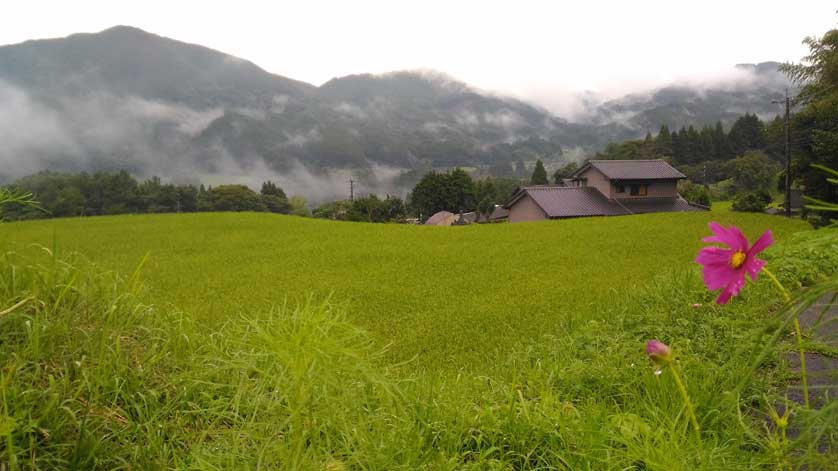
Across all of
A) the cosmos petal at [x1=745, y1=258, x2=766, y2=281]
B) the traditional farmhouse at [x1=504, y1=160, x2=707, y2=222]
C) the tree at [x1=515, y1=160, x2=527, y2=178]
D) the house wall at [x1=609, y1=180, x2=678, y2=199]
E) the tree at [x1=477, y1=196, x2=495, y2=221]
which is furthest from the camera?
the tree at [x1=515, y1=160, x2=527, y2=178]

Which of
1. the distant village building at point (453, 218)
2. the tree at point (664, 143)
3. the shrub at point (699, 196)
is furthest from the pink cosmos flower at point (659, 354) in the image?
the tree at point (664, 143)

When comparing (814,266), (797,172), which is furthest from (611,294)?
(797,172)

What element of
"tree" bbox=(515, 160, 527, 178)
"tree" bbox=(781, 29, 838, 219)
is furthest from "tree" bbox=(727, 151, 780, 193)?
"tree" bbox=(515, 160, 527, 178)

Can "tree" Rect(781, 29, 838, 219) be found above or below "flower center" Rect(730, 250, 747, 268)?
above

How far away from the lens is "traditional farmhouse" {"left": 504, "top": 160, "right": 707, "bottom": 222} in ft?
88.5

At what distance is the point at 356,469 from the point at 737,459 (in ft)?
3.87

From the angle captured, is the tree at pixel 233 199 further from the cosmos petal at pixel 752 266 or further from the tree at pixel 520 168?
the tree at pixel 520 168

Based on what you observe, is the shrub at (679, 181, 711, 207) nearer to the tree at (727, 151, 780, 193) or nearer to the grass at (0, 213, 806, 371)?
the tree at (727, 151, 780, 193)

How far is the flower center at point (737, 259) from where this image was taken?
0.88 meters

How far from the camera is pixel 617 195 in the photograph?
27609mm

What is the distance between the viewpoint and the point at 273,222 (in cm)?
1512

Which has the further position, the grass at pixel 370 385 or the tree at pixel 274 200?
the tree at pixel 274 200

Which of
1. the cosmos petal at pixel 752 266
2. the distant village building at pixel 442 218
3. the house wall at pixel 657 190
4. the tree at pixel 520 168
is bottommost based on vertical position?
the distant village building at pixel 442 218

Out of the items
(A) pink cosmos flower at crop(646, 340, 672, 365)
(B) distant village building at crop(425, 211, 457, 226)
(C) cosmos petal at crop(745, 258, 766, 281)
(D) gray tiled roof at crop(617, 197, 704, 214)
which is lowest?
(B) distant village building at crop(425, 211, 457, 226)
